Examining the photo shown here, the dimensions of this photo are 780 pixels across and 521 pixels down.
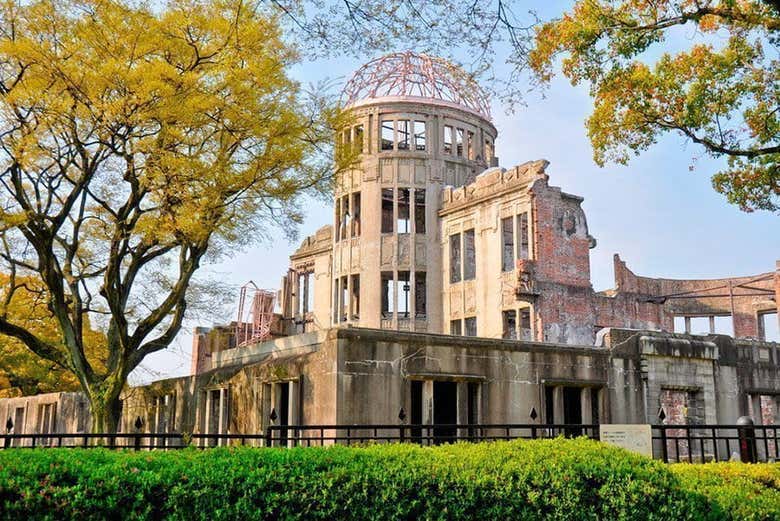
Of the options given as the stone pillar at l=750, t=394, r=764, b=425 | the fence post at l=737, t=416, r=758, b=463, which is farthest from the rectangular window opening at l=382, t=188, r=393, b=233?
the fence post at l=737, t=416, r=758, b=463

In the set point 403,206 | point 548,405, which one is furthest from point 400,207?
point 548,405

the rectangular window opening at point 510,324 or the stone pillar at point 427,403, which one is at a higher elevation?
the rectangular window opening at point 510,324

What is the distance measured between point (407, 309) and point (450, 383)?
68.5 feet

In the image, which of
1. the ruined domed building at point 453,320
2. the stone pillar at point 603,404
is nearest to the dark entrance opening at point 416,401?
the ruined domed building at point 453,320

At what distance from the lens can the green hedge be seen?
21.5 ft

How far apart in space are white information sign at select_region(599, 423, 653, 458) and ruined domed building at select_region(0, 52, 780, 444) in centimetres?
408

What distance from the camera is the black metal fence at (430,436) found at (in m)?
11.6

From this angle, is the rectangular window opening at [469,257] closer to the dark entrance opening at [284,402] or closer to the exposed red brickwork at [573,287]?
the exposed red brickwork at [573,287]

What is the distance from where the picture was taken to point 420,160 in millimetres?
39250

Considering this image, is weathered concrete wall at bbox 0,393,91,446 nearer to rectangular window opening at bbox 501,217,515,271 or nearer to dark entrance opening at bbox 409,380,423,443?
dark entrance opening at bbox 409,380,423,443

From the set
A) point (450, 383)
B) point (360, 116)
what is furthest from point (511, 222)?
point (450, 383)

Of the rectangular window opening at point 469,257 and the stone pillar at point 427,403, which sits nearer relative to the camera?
the stone pillar at point 427,403

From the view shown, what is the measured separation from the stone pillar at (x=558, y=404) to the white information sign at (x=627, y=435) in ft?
22.7

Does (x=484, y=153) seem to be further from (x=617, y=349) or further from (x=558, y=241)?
(x=617, y=349)
